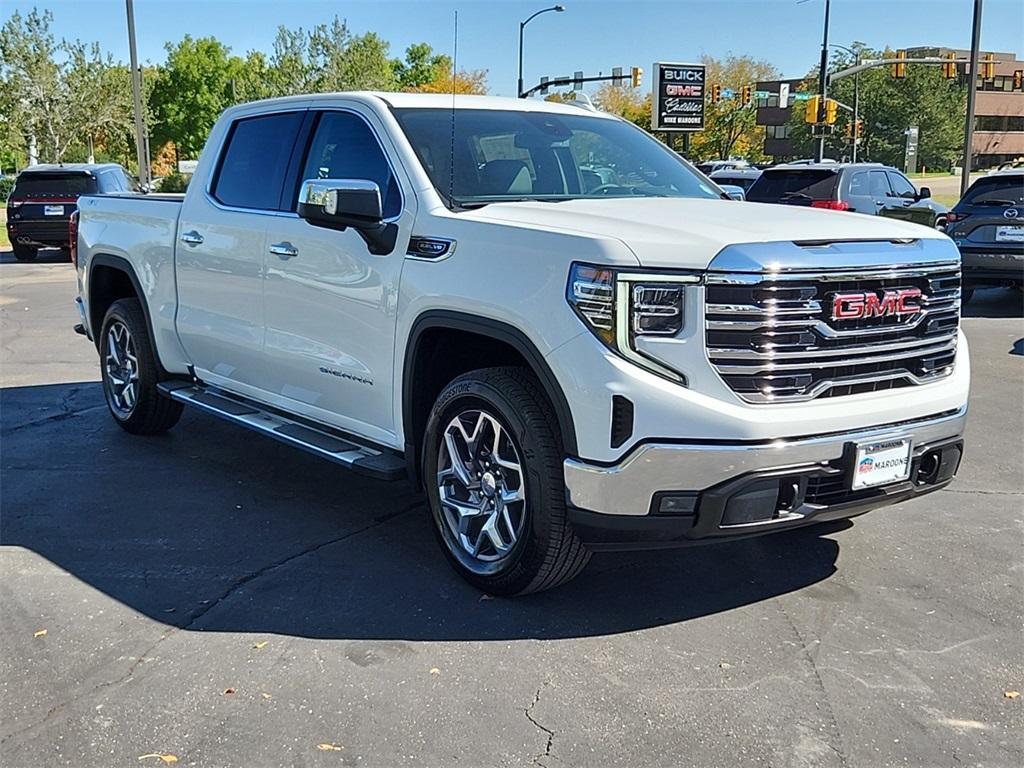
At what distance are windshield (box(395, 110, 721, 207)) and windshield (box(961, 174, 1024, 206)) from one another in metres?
8.29

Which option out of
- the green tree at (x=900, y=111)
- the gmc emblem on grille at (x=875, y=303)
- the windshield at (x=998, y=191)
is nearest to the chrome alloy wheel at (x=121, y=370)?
the gmc emblem on grille at (x=875, y=303)

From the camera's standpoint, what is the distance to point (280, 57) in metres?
44.7

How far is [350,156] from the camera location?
493cm

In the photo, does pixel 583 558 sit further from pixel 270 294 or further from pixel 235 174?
pixel 235 174

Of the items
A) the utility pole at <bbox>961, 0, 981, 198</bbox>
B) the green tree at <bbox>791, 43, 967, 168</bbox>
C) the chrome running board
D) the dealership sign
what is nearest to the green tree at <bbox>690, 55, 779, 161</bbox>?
the green tree at <bbox>791, 43, 967, 168</bbox>

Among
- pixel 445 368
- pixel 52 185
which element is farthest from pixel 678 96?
pixel 445 368

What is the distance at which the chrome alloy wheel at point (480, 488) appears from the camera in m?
4.00

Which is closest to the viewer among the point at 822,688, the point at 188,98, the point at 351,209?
the point at 822,688

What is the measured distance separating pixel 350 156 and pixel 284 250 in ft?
1.86

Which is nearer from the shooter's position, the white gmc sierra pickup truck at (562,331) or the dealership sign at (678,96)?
the white gmc sierra pickup truck at (562,331)

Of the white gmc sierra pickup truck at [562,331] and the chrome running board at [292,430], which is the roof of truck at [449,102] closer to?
the white gmc sierra pickup truck at [562,331]

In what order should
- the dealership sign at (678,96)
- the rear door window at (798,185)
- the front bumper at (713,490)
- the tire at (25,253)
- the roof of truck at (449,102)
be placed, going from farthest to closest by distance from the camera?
the dealership sign at (678,96) → the tire at (25,253) → the rear door window at (798,185) → the roof of truck at (449,102) → the front bumper at (713,490)

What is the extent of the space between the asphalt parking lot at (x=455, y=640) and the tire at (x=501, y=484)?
178 millimetres

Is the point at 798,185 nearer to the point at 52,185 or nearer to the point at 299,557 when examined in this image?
the point at 299,557
